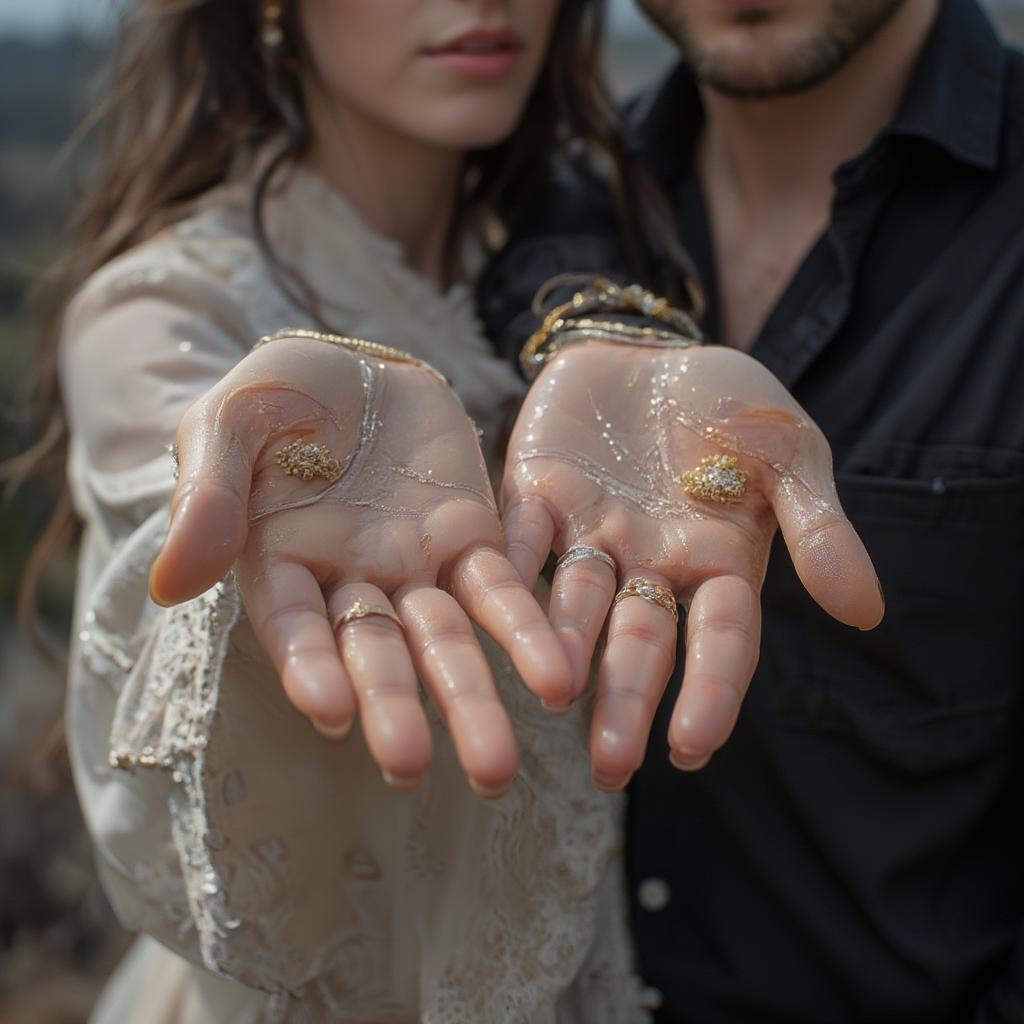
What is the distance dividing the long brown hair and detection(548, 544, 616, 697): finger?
699mm

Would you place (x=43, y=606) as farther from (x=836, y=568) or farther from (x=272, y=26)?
(x=836, y=568)

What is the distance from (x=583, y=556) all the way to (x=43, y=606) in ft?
9.08

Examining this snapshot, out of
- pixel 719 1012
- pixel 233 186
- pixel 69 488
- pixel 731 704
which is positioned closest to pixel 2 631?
pixel 69 488

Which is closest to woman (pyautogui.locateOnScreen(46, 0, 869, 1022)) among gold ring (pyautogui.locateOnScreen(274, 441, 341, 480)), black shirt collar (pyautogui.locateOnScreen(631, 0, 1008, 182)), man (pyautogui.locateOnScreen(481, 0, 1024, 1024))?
gold ring (pyautogui.locateOnScreen(274, 441, 341, 480))

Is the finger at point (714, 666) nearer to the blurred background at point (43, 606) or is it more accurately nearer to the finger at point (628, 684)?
the finger at point (628, 684)

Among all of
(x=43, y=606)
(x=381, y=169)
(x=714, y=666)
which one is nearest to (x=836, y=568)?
(x=714, y=666)

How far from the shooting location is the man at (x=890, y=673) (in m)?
1.26

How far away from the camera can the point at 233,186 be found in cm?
153

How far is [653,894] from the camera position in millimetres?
1312

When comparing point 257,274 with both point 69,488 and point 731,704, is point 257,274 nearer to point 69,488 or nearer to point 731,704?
point 69,488

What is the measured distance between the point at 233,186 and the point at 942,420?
90cm

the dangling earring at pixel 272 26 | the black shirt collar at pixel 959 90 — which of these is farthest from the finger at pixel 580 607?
the dangling earring at pixel 272 26

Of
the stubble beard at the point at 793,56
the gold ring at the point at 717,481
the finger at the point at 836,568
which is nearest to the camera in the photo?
the finger at the point at 836,568

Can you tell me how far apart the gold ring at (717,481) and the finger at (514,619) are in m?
0.18
